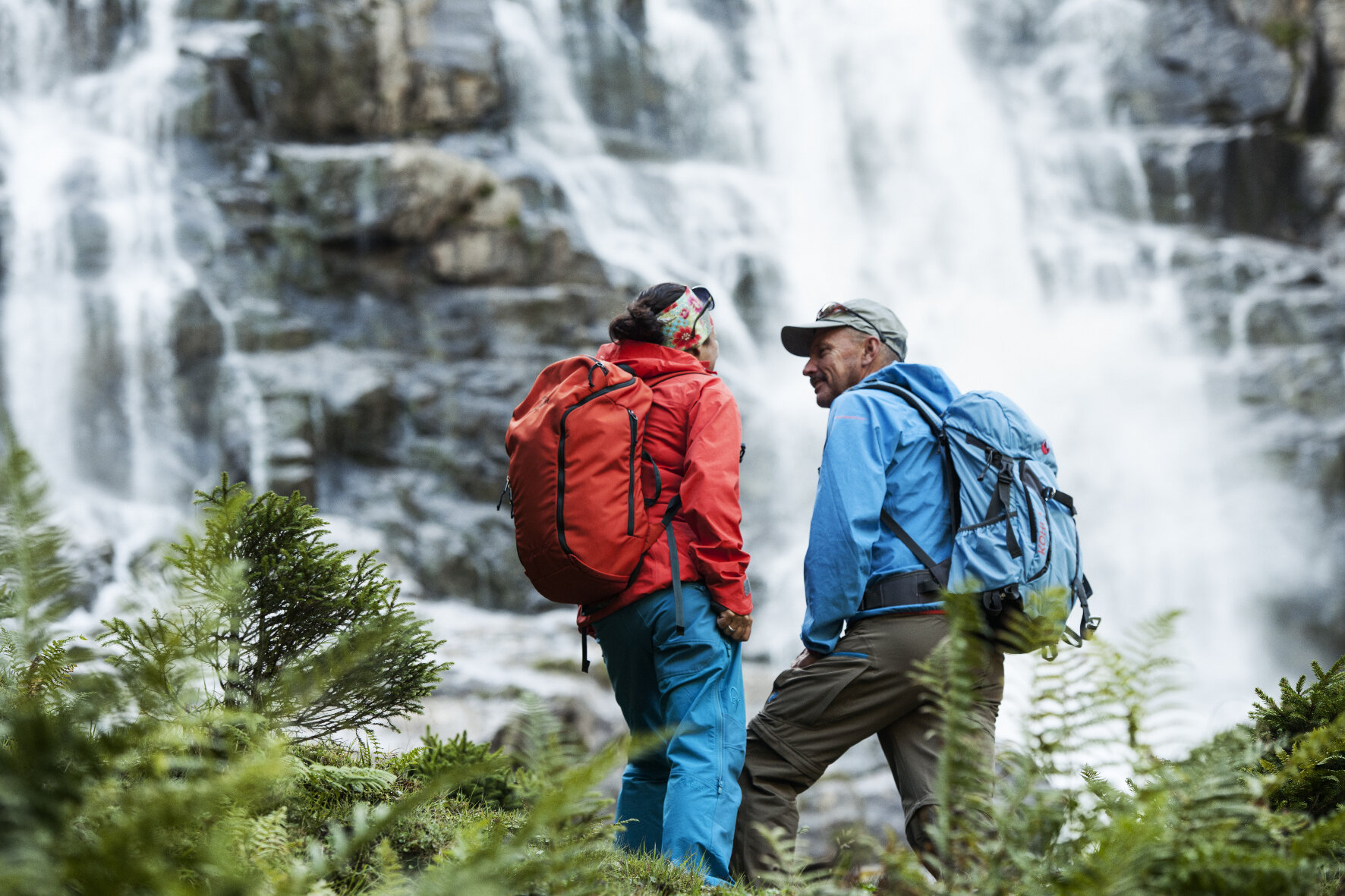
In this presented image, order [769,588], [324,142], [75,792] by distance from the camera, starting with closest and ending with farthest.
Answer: [75,792], [769,588], [324,142]

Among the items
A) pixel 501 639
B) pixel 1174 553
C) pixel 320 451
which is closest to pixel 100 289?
pixel 320 451

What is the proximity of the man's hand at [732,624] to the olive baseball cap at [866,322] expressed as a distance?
1137 millimetres

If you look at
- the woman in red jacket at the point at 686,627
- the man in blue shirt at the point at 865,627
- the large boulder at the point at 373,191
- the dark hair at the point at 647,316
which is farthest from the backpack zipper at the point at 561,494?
the large boulder at the point at 373,191

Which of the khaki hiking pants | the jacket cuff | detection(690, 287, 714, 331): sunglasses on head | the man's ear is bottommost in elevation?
the khaki hiking pants

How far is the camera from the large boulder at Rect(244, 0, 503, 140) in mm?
19266

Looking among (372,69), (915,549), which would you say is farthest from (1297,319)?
(915,549)

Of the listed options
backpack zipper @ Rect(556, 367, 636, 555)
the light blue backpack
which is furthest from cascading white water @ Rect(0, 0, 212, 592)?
the light blue backpack

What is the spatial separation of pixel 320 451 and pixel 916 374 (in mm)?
13916

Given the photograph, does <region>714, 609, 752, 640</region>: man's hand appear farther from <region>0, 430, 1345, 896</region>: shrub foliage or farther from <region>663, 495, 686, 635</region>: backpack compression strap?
<region>0, 430, 1345, 896</region>: shrub foliage

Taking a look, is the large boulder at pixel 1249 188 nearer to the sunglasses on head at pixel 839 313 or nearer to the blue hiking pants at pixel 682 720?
the sunglasses on head at pixel 839 313

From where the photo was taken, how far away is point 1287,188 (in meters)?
23.0

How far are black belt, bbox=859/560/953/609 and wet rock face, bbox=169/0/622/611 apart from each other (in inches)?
486

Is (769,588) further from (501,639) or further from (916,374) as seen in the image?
(916,374)

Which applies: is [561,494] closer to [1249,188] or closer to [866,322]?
[866,322]
